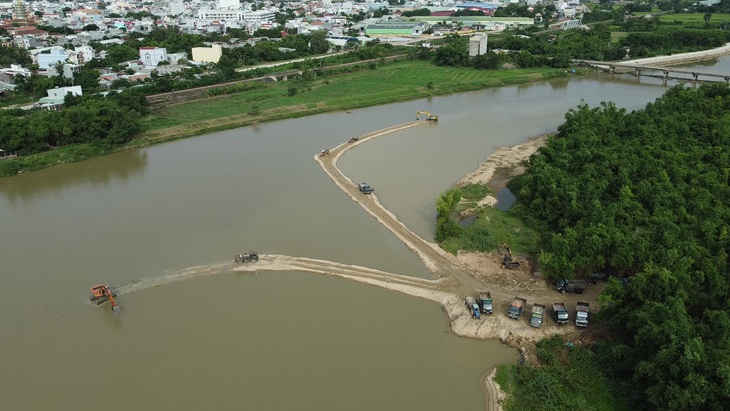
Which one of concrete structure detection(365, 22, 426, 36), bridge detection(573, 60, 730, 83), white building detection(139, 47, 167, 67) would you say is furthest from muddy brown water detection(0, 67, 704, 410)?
concrete structure detection(365, 22, 426, 36)

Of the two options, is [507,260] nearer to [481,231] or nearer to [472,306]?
[481,231]

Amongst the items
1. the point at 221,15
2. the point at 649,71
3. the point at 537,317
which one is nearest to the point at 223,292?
the point at 537,317

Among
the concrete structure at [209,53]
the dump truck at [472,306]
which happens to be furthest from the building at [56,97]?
the dump truck at [472,306]

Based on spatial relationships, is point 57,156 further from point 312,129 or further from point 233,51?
point 233,51

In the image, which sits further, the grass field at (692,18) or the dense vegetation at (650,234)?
the grass field at (692,18)

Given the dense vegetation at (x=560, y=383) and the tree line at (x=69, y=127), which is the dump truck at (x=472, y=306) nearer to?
the dense vegetation at (x=560, y=383)

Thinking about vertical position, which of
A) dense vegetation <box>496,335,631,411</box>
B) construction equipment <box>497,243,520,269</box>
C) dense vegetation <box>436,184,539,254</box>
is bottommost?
dense vegetation <box>496,335,631,411</box>

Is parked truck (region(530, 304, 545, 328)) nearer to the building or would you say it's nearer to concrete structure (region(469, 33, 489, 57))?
the building
